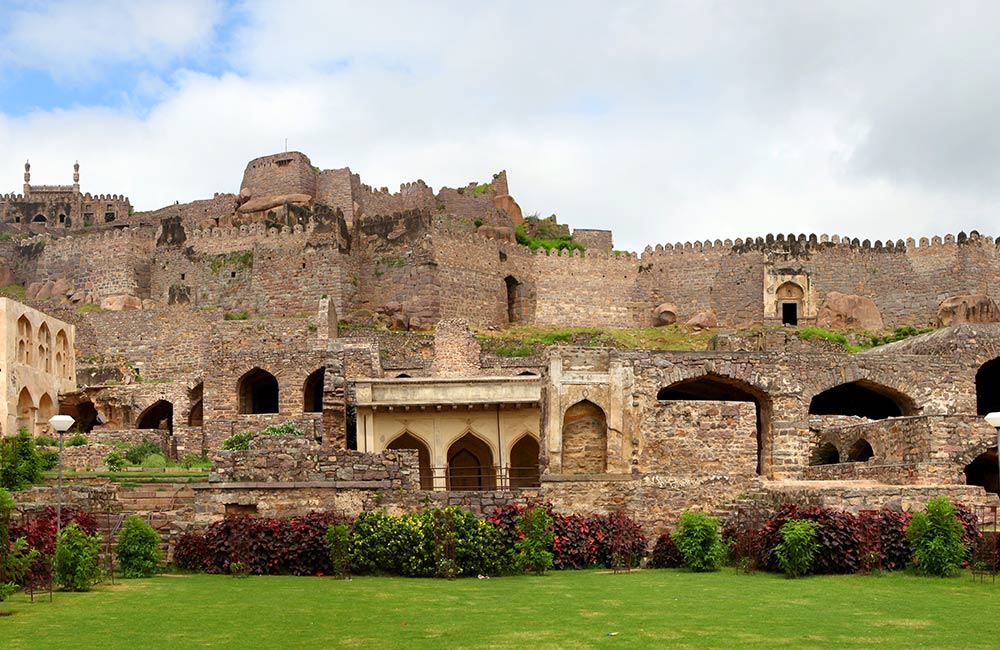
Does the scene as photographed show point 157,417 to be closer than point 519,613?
No

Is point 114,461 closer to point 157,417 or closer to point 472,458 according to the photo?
point 472,458

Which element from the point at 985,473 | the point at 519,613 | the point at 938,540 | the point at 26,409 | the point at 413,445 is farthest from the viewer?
the point at 26,409

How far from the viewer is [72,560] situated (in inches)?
650

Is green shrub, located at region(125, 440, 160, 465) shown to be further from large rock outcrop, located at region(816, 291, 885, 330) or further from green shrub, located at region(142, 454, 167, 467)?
large rock outcrop, located at region(816, 291, 885, 330)

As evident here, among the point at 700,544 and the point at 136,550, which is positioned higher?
the point at 136,550

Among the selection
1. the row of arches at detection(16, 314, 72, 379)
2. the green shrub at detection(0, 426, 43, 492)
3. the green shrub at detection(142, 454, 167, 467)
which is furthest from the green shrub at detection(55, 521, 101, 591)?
the row of arches at detection(16, 314, 72, 379)

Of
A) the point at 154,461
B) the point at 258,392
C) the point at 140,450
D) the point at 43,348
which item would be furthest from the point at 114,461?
the point at 43,348

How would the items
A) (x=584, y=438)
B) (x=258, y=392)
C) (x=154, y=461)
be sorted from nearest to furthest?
(x=584, y=438) → (x=154, y=461) → (x=258, y=392)

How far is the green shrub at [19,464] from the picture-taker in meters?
24.3

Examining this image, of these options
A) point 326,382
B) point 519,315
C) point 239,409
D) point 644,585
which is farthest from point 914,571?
point 519,315

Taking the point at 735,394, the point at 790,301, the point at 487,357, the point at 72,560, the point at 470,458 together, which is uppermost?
the point at 790,301

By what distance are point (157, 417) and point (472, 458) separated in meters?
13.7

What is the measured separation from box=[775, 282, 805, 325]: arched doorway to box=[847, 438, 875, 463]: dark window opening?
25930mm

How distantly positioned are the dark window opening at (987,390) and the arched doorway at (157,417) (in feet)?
78.9
